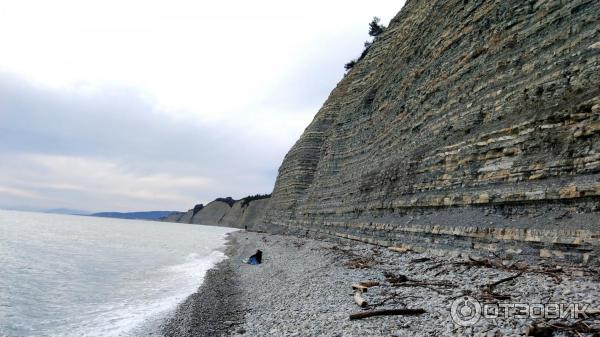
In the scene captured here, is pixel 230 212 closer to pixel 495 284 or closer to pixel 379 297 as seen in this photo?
pixel 379 297

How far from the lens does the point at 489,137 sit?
12.1 meters

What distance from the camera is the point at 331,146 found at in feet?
114

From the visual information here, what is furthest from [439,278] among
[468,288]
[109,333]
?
[109,333]

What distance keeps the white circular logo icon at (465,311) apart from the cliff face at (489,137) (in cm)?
320

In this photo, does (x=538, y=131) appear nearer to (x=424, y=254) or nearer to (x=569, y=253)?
(x=569, y=253)

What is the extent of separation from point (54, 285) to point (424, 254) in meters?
16.5

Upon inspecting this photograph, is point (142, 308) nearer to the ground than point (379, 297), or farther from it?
nearer to the ground

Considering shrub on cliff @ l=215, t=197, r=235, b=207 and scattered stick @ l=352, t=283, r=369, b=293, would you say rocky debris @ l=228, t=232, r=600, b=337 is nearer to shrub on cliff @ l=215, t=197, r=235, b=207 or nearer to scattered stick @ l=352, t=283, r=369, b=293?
scattered stick @ l=352, t=283, r=369, b=293

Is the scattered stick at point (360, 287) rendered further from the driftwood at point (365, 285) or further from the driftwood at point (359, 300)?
the driftwood at point (359, 300)

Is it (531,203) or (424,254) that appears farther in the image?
(424,254)

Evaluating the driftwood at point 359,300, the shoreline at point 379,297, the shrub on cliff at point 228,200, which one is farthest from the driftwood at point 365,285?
the shrub on cliff at point 228,200

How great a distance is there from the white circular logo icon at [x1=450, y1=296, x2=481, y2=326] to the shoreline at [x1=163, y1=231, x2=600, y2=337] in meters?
0.13

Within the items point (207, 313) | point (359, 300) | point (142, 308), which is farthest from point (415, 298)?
point (142, 308)

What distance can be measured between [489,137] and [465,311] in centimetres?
789
